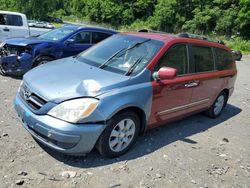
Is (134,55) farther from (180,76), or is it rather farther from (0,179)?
(0,179)

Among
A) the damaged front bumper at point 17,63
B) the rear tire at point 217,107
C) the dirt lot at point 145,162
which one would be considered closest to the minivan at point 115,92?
the dirt lot at point 145,162

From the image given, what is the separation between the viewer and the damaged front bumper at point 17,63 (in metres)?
7.23

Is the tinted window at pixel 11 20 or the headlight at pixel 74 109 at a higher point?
the headlight at pixel 74 109

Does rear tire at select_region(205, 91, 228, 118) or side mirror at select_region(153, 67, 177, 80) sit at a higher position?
side mirror at select_region(153, 67, 177, 80)

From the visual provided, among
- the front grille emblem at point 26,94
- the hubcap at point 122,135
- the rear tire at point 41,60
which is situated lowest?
the rear tire at point 41,60

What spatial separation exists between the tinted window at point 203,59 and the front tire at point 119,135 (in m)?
1.72

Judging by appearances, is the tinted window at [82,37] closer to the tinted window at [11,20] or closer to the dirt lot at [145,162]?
the dirt lot at [145,162]

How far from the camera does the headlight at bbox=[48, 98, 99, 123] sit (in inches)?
136

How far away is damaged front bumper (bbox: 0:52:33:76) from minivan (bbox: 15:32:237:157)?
2808 mm

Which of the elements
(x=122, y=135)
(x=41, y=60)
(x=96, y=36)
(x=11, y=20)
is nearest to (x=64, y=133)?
(x=122, y=135)

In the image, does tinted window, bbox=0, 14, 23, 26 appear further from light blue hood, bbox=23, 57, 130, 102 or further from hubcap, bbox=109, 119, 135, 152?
hubcap, bbox=109, 119, 135, 152

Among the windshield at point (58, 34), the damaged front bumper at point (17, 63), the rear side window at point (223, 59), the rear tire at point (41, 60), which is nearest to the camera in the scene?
the rear side window at point (223, 59)

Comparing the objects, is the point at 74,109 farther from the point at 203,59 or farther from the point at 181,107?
the point at 203,59

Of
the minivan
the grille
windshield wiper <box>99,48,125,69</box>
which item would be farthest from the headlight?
windshield wiper <box>99,48,125,69</box>
